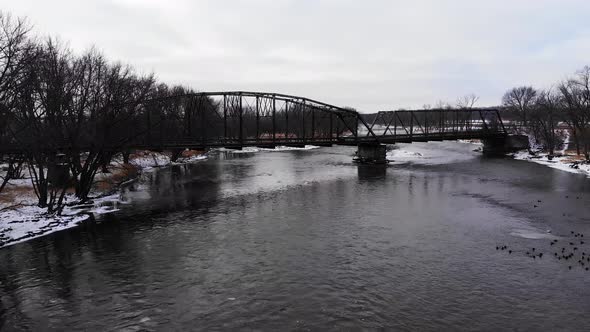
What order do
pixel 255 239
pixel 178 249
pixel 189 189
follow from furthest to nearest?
pixel 189 189
pixel 255 239
pixel 178 249

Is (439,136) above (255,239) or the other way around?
above

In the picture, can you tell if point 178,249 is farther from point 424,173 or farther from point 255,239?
point 424,173

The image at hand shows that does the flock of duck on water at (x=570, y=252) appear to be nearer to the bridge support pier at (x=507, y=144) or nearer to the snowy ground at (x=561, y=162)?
the snowy ground at (x=561, y=162)

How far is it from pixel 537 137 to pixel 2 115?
9086 cm

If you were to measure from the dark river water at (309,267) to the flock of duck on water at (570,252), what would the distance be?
0.49ft

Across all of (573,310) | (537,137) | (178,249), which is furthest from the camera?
(537,137)

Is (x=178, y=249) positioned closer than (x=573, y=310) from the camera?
No

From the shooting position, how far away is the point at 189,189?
41.9 metres

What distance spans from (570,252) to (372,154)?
1888 inches

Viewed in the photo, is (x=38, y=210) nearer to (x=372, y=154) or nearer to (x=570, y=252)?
(x=570, y=252)

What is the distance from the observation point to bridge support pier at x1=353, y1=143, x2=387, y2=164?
220 feet

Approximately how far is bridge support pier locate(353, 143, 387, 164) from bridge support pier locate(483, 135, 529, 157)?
30461 millimetres

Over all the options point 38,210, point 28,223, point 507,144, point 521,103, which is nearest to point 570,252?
point 28,223

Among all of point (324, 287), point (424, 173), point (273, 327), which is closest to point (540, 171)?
point (424, 173)
